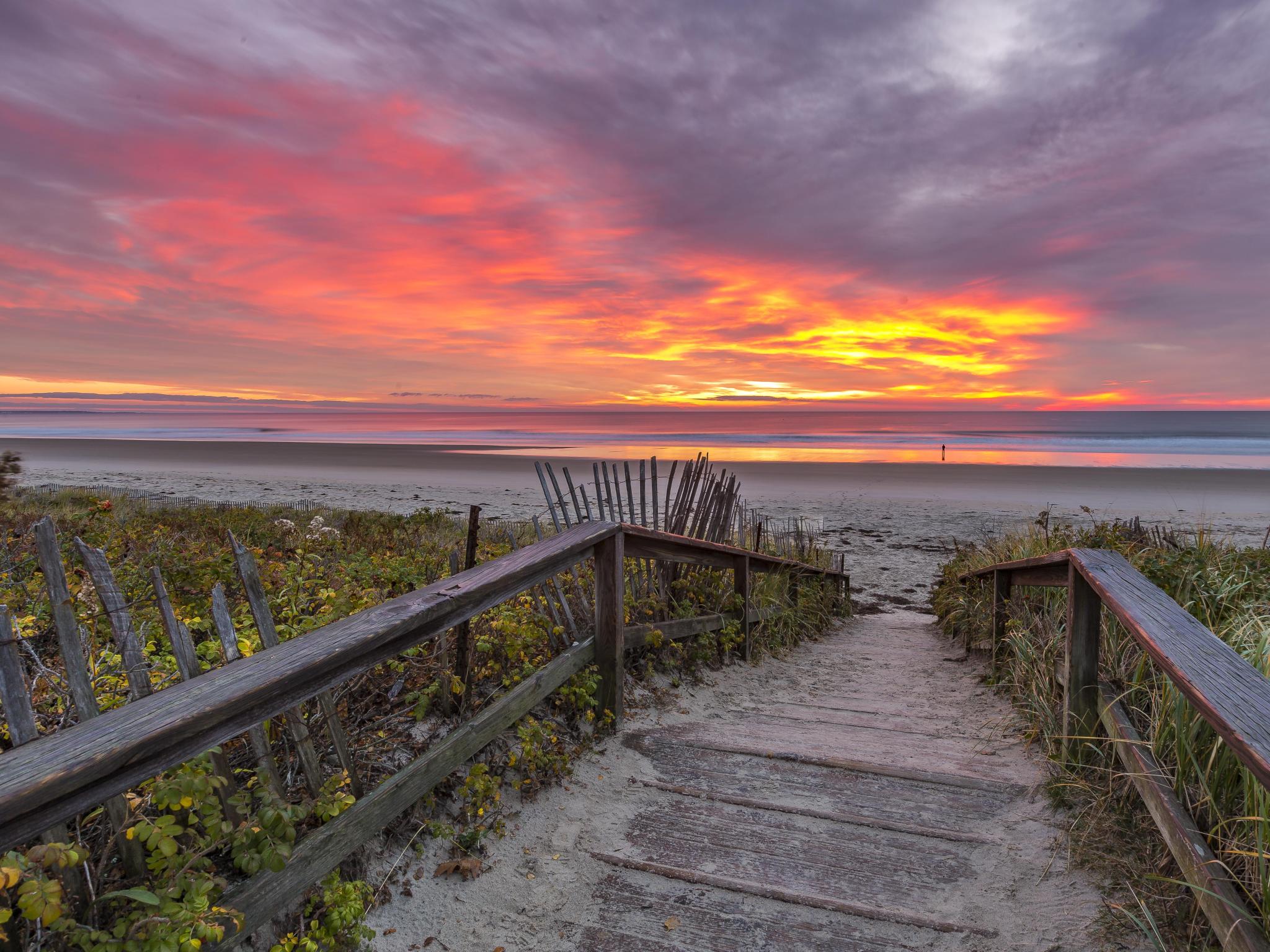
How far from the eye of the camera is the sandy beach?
671 inches

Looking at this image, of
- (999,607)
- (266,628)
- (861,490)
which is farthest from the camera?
(861,490)

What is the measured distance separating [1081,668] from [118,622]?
12.4 feet

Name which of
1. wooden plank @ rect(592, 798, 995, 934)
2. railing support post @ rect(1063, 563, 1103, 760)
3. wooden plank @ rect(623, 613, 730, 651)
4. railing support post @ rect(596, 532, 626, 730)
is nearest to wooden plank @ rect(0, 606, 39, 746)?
wooden plank @ rect(592, 798, 995, 934)

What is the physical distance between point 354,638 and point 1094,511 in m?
22.0

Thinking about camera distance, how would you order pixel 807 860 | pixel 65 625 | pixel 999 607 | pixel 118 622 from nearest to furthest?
pixel 65 625, pixel 118 622, pixel 807 860, pixel 999 607

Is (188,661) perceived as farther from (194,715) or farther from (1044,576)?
(1044,576)

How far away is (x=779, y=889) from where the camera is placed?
8.94 feet

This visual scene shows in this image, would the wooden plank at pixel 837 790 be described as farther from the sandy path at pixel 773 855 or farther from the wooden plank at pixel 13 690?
the wooden plank at pixel 13 690

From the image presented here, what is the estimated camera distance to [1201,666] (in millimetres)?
2076

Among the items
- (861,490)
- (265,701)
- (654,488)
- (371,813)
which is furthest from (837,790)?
(861,490)

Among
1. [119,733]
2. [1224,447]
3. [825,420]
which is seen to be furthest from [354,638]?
[825,420]

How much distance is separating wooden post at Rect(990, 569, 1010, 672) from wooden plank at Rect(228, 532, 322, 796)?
5436 millimetres

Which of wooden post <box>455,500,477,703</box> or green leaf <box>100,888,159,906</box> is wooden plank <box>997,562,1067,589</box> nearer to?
wooden post <box>455,500,477,703</box>

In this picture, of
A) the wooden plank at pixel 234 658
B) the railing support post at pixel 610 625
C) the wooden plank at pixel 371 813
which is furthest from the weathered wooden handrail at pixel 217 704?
the railing support post at pixel 610 625
